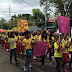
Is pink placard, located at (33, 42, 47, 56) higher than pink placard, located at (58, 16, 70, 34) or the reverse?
the reverse

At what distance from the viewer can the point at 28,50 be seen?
17.1ft

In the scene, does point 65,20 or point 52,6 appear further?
point 52,6

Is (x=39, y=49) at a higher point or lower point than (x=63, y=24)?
lower

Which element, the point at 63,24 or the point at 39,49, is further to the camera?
the point at 39,49

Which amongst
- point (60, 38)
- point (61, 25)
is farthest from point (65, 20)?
point (60, 38)

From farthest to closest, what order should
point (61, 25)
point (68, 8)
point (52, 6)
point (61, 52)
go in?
point (52, 6)
point (68, 8)
point (61, 25)
point (61, 52)

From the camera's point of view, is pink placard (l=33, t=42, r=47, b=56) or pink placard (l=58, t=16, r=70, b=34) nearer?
pink placard (l=58, t=16, r=70, b=34)

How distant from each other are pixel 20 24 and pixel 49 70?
4694 millimetres

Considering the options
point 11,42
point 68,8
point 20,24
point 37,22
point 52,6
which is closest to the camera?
point 11,42

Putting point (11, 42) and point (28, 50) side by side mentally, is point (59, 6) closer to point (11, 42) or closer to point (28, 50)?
point (11, 42)

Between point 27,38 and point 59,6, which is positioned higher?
point 59,6

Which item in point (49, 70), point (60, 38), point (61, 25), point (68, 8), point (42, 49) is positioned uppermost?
point (68, 8)

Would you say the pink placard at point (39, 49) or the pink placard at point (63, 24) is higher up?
the pink placard at point (63, 24)

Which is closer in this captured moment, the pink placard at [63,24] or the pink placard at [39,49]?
the pink placard at [63,24]
